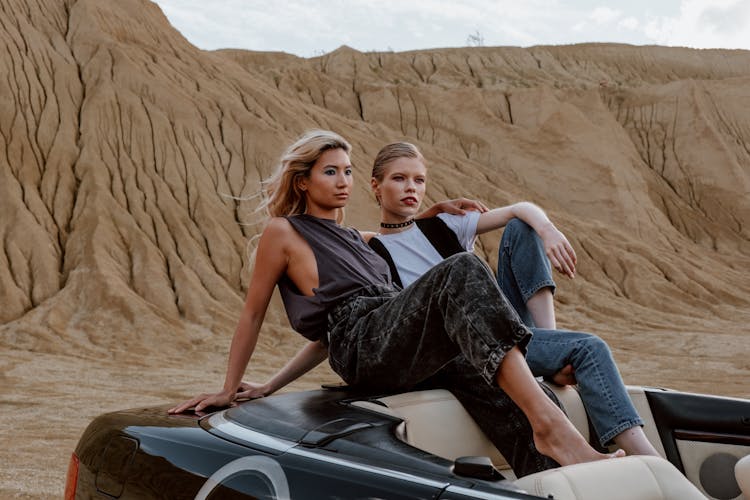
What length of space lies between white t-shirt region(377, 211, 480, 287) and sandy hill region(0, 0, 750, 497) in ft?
12.4

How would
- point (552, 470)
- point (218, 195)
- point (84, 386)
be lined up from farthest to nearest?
point (218, 195)
point (84, 386)
point (552, 470)

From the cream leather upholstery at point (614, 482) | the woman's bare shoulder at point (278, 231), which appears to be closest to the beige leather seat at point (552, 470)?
the cream leather upholstery at point (614, 482)

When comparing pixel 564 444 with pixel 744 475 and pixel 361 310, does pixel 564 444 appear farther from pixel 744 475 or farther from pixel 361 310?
pixel 361 310

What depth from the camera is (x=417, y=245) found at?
12.2 ft

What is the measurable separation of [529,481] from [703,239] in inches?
1267

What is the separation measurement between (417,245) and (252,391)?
108 cm

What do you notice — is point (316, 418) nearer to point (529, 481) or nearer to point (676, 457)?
point (529, 481)

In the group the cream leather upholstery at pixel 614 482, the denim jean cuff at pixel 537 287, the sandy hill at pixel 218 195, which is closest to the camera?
the cream leather upholstery at pixel 614 482

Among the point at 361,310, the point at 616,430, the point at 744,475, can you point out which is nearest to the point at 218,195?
the point at 361,310

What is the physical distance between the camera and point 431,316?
8.68 feet

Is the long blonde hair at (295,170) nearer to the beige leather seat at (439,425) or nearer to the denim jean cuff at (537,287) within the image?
the denim jean cuff at (537,287)

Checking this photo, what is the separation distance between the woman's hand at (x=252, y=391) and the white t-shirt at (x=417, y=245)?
31.2 inches

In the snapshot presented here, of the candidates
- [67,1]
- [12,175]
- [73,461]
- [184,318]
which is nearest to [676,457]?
[73,461]

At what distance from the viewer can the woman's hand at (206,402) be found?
2.64 m
